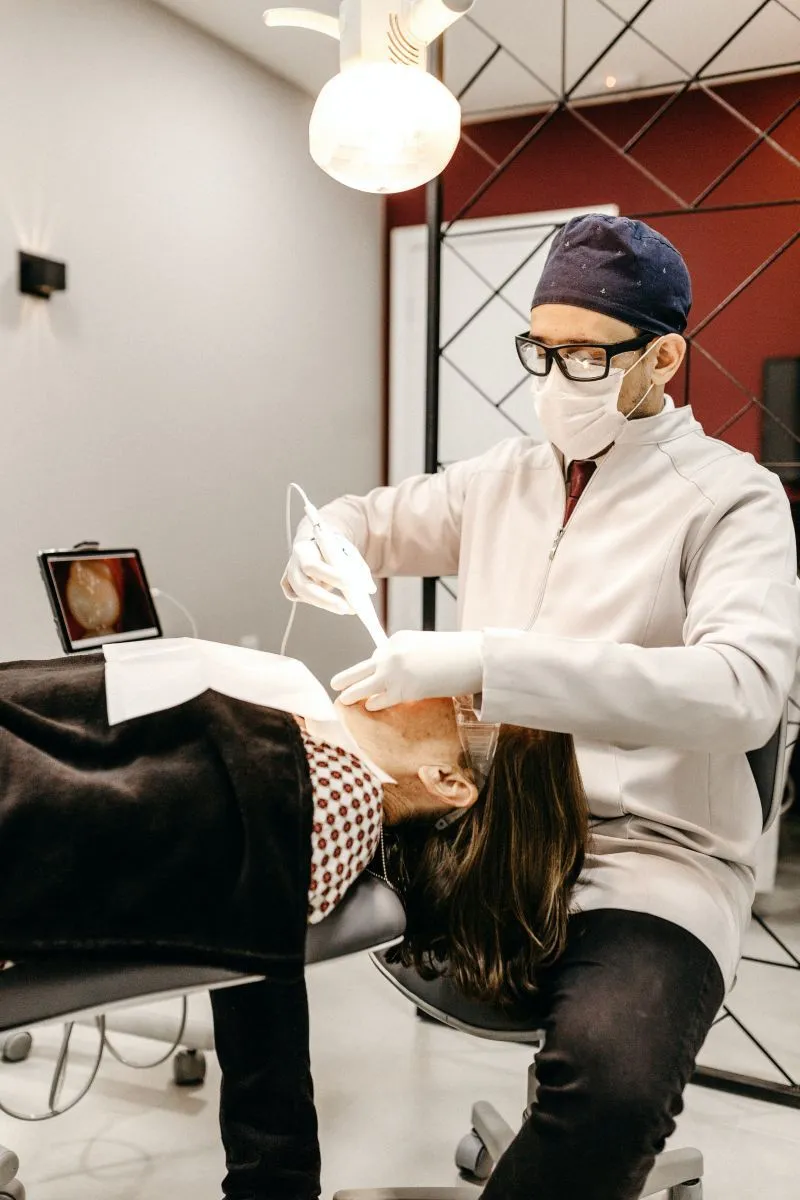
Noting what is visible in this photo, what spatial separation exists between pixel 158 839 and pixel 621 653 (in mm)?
493

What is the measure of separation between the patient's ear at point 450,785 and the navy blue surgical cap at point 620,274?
634 mm

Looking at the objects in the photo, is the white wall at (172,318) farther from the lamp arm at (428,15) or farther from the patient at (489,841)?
the patient at (489,841)

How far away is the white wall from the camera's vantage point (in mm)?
2568

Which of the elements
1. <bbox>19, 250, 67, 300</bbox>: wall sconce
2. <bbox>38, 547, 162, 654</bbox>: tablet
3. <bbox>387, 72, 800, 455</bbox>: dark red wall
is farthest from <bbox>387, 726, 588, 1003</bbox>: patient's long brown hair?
<bbox>387, 72, 800, 455</bbox>: dark red wall

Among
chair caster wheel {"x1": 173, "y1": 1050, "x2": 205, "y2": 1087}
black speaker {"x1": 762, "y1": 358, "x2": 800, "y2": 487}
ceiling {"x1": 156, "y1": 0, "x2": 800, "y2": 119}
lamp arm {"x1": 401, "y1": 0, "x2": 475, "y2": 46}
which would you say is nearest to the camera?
lamp arm {"x1": 401, "y1": 0, "x2": 475, "y2": 46}

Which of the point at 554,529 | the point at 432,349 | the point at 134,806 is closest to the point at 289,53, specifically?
the point at 432,349

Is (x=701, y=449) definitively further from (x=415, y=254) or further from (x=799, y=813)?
(x=415, y=254)

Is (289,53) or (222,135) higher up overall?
(289,53)

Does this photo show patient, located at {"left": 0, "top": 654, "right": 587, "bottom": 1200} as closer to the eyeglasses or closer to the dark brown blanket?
the dark brown blanket

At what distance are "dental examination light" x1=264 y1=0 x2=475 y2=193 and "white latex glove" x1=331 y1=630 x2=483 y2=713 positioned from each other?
27.7 inches

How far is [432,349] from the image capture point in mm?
1888

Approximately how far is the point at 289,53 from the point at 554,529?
275 centimetres

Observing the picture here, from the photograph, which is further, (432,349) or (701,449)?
(432,349)

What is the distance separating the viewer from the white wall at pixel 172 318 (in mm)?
2568
